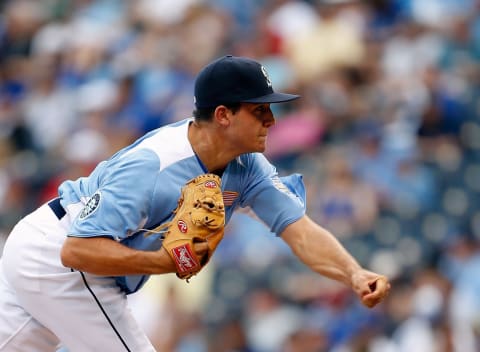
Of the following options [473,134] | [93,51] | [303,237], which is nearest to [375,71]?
[473,134]

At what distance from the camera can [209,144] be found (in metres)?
4.46

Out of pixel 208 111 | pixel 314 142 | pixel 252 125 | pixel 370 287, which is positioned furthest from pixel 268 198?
pixel 314 142

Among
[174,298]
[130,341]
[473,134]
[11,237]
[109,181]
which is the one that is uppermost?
[109,181]

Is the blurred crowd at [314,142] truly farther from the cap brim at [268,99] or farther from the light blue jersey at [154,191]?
the cap brim at [268,99]

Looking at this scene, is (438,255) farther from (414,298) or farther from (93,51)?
(93,51)

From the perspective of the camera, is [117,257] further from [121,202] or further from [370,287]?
[370,287]

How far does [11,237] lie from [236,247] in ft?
13.7

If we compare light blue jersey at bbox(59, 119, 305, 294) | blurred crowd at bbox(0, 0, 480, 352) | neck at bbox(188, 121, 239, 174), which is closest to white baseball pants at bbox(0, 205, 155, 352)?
light blue jersey at bbox(59, 119, 305, 294)

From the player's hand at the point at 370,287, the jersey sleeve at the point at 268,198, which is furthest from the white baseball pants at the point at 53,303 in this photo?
the player's hand at the point at 370,287

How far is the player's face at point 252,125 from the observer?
175 inches

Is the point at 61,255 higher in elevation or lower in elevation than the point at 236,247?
Answer: higher

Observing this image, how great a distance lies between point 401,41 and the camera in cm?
952

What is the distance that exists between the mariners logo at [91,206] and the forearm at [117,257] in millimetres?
109

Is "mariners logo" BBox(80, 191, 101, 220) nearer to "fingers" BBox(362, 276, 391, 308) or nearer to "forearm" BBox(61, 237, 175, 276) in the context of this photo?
"forearm" BBox(61, 237, 175, 276)
